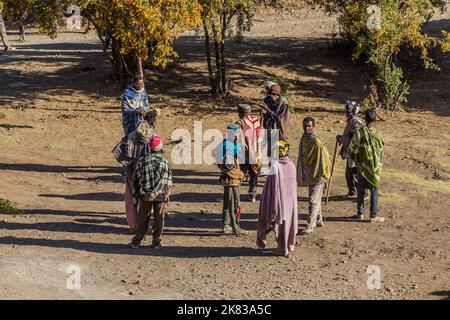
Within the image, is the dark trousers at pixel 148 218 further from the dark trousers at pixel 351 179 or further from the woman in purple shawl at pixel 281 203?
the dark trousers at pixel 351 179

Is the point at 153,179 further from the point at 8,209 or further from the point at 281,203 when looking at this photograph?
Answer: the point at 8,209

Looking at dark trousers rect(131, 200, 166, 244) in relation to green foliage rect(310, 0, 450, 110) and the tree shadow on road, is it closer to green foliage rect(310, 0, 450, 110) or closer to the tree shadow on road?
the tree shadow on road

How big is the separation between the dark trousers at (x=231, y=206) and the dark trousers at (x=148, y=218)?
109 centimetres

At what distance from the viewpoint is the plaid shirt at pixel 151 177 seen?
9.91 m

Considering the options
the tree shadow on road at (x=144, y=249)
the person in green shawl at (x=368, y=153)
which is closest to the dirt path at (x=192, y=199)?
the tree shadow on road at (x=144, y=249)

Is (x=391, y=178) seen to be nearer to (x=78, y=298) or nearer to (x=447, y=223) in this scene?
(x=447, y=223)

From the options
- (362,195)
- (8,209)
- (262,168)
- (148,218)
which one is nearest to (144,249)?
(148,218)

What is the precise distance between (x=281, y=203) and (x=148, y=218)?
1.72m

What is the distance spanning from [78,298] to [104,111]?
38.6ft

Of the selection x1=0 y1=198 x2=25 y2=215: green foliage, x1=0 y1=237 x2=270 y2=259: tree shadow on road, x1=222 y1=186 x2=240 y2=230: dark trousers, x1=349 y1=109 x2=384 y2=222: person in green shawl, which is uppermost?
x1=349 y1=109 x2=384 y2=222: person in green shawl

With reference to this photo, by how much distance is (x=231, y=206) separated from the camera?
36.1 ft

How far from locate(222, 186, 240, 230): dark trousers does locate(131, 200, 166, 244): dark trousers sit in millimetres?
1089

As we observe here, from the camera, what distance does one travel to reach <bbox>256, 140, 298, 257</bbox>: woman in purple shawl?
33.3ft

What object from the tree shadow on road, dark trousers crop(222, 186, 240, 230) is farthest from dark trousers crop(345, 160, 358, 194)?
the tree shadow on road
